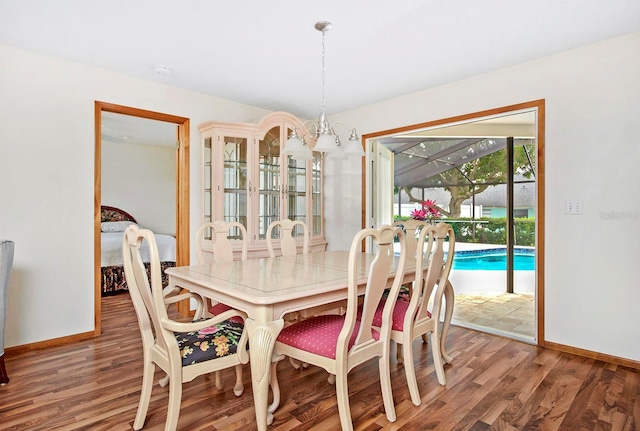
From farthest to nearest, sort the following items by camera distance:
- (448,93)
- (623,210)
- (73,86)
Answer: (448,93) < (73,86) < (623,210)

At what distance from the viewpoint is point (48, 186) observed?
283 cm

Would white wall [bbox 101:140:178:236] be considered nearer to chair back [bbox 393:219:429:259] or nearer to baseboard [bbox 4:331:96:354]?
baseboard [bbox 4:331:96:354]

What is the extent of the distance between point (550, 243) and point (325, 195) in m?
2.54

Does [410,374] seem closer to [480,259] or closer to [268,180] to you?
[268,180]

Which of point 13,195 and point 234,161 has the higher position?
point 234,161

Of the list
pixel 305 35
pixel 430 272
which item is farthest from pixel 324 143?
pixel 430 272

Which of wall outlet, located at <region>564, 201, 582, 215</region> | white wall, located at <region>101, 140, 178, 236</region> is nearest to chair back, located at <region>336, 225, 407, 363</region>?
wall outlet, located at <region>564, 201, 582, 215</region>

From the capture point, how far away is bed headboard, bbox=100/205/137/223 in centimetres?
583

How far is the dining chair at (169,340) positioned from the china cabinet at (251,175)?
1.94 m

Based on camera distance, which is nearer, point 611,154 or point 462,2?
point 462,2

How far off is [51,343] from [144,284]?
1965 mm

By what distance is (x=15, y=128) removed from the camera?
2691mm

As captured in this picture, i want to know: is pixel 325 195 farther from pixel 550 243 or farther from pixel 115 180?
pixel 115 180

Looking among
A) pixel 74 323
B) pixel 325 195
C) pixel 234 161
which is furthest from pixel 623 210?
pixel 74 323
